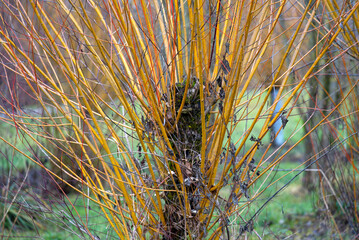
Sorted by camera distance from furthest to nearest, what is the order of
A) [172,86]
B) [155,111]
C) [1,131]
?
1. [1,131]
2. [172,86]
3. [155,111]

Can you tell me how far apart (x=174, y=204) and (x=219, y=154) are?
1.29ft

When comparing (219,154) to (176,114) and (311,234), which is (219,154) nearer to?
(176,114)

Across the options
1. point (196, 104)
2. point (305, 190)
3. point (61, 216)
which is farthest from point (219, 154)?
point (305, 190)

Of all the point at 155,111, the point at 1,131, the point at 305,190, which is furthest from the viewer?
the point at 305,190

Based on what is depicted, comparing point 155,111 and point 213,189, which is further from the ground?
point 155,111

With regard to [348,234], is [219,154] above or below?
above

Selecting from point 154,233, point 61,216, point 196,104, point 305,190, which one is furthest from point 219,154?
point 305,190

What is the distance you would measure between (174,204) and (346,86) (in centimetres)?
354

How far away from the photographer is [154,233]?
198 cm

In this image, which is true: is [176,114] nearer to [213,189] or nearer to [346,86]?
[213,189]

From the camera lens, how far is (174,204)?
1.94 metres

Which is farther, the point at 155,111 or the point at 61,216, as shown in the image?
the point at 61,216

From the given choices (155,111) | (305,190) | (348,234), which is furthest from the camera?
(305,190)

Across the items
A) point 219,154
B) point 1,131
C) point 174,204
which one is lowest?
point 1,131
